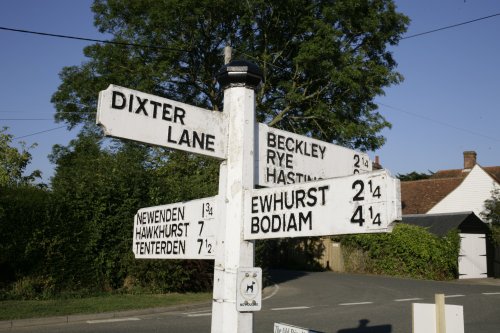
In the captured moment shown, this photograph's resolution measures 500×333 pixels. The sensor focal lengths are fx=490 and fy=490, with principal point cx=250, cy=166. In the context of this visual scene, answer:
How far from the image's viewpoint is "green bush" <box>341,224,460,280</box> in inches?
953

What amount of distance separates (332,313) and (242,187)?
32.4 feet

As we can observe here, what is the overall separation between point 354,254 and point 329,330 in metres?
→ 18.7

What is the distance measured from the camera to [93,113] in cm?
2512

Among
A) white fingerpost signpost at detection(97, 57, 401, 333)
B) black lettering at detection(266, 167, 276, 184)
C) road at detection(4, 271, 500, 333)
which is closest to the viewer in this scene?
white fingerpost signpost at detection(97, 57, 401, 333)

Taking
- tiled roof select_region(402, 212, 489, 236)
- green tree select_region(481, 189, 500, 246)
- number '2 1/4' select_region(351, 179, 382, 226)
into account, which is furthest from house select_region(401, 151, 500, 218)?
number '2 1/4' select_region(351, 179, 382, 226)

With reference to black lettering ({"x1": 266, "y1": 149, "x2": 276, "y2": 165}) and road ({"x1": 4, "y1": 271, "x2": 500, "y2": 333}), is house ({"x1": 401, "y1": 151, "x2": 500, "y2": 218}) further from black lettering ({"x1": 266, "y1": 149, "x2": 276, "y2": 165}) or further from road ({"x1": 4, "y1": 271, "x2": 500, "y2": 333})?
black lettering ({"x1": 266, "y1": 149, "x2": 276, "y2": 165})

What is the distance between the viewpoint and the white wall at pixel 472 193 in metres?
32.2

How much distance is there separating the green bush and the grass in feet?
45.4

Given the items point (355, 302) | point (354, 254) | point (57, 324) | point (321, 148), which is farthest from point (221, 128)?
point (354, 254)

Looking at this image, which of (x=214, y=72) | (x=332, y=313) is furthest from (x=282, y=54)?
(x=332, y=313)

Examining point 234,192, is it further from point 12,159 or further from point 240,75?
point 12,159

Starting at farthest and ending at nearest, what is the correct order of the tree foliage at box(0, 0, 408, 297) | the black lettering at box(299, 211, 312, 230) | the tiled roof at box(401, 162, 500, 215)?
the tiled roof at box(401, 162, 500, 215)
the tree foliage at box(0, 0, 408, 297)
the black lettering at box(299, 211, 312, 230)

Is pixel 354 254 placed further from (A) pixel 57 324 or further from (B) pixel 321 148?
(B) pixel 321 148

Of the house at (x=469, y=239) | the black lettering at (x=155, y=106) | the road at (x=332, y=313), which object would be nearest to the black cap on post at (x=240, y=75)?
the black lettering at (x=155, y=106)
